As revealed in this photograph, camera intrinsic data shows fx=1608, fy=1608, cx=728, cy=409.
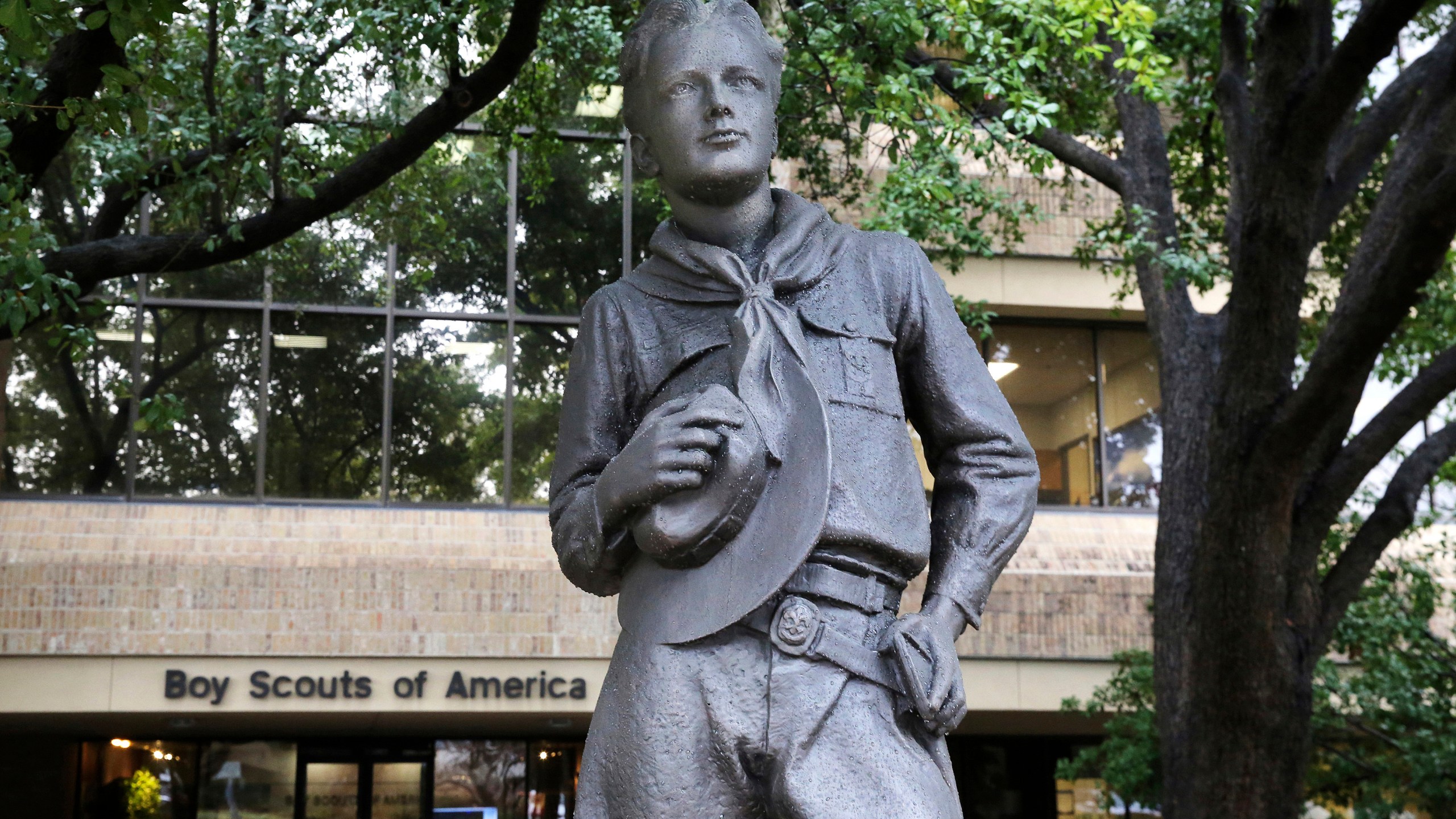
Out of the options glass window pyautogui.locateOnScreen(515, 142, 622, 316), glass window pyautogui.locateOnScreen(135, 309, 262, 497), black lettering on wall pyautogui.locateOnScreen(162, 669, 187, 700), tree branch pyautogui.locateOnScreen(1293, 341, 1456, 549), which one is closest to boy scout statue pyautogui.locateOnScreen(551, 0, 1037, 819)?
tree branch pyautogui.locateOnScreen(1293, 341, 1456, 549)

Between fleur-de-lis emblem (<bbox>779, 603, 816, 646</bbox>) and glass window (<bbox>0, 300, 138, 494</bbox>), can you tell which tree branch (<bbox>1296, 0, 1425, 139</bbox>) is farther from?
glass window (<bbox>0, 300, 138, 494</bbox>)

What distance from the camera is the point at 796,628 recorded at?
9.97 feet

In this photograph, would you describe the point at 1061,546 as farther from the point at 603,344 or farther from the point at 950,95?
the point at 603,344

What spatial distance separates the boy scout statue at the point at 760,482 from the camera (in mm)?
3018

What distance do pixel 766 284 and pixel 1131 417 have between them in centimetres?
1742

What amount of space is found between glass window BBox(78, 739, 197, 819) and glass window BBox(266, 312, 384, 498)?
170 inches

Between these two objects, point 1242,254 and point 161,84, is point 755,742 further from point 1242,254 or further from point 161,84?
point 1242,254

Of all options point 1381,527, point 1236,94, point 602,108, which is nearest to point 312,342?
point 602,108

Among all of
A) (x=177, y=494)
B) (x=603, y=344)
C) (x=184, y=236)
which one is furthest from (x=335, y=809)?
(x=603, y=344)

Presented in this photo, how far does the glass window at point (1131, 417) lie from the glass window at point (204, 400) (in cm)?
1018

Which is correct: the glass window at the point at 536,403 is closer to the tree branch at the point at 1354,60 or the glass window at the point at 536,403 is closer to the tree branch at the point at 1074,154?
the tree branch at the point at 1074,154

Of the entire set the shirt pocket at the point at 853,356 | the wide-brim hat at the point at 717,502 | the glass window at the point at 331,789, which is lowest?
the glass window at the point at 331,789

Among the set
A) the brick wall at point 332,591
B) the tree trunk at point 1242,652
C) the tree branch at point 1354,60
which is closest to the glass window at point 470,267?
the brick wall at point 332,591

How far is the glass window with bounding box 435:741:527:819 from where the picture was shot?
19.4 meters
